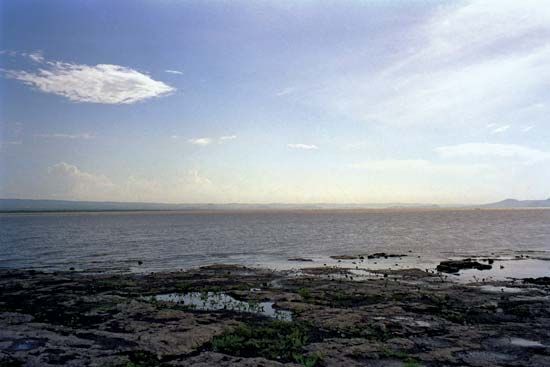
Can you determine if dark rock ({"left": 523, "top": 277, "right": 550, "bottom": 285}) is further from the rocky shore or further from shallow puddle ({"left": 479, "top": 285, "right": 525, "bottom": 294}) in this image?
shallow puddle ({"left": 479, "top": 285, "right": 525, "bottom": 294})

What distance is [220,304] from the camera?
2953 cm

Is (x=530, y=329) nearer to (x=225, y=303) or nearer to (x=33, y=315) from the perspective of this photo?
(x=225, y=303)

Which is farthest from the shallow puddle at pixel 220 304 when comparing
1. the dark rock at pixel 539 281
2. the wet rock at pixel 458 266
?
the wet rock at pixel 458 266

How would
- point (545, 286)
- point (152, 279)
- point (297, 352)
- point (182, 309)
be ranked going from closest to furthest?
point (297, 352)
point (182, 309)
point (545, 286)
point (152, 279)

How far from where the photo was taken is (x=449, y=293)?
3319 cm

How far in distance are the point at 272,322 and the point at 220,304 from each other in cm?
688

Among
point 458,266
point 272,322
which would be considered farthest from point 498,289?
point 272,322


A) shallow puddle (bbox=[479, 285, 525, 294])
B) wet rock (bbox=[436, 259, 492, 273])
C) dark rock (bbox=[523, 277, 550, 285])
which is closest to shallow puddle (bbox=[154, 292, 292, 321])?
shallow puddle (bbox=[479, 285, 525, 294])

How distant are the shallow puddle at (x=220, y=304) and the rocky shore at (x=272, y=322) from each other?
13cm

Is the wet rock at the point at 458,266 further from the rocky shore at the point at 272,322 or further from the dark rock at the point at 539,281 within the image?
the rocky shore at the point at 272,322

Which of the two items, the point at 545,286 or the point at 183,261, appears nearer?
the point at 545,286

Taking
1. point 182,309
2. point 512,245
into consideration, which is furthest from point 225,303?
point 512,245

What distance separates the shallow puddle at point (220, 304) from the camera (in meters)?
27.0

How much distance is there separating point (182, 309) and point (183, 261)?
1324 inches
